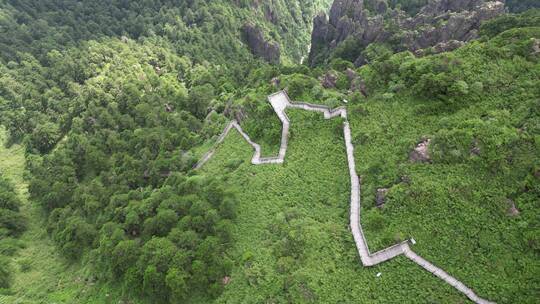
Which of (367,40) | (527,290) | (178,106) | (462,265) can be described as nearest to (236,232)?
(462,265)

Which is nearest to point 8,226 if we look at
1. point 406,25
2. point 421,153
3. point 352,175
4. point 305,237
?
point 305,237

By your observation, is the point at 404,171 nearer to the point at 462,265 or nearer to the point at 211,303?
the point at 462,265

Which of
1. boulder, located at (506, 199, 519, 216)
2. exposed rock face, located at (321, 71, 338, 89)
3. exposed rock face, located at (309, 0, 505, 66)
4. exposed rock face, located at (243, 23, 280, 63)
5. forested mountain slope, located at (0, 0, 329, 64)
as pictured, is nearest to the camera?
boulder, located at (506, 199, 519, 216)

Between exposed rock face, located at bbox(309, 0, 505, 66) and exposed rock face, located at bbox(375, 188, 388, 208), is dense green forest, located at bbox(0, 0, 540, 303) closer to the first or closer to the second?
exposed rock face, located at bbox(375, 188, 388, 208)

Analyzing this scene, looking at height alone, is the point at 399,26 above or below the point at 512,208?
below

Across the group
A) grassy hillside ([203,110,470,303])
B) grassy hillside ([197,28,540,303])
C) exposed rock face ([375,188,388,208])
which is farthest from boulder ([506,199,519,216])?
exposed rock face ([375,188,388,208])

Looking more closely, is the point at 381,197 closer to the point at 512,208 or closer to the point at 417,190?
the point at 417,190
